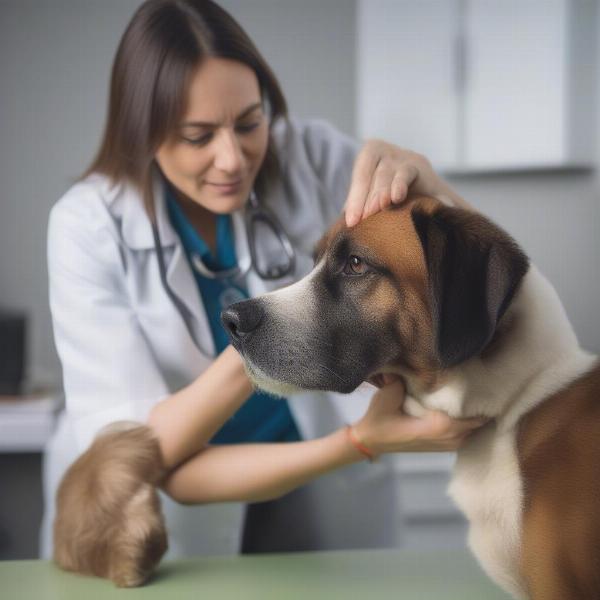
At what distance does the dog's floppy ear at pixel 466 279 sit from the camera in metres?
0.69

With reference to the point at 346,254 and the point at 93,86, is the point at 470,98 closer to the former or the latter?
the point at 93,86

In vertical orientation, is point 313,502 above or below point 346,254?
below

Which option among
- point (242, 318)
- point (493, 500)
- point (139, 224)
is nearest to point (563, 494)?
point (493, 500)

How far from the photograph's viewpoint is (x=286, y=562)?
0.92 metres

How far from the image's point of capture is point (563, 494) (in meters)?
0.65

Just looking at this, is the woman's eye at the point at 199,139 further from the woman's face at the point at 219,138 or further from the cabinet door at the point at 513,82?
the cabinet door at the point at 513,82

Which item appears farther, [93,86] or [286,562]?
[93,86]

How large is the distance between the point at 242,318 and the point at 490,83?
1.47 metres

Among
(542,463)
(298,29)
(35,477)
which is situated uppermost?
(298,29)

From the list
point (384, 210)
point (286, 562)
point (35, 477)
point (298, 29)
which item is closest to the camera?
point (384, 210)

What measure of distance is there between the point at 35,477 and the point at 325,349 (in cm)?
143

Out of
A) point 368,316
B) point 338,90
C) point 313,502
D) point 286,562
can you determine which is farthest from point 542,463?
point 338,90

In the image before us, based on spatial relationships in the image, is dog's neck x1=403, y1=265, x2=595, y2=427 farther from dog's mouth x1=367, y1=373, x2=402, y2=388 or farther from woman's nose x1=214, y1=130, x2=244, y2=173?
woman's nose x1=214, y1=130, x2=244, y2=173

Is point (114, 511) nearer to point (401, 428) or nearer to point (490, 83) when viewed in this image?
point (401, 428)
